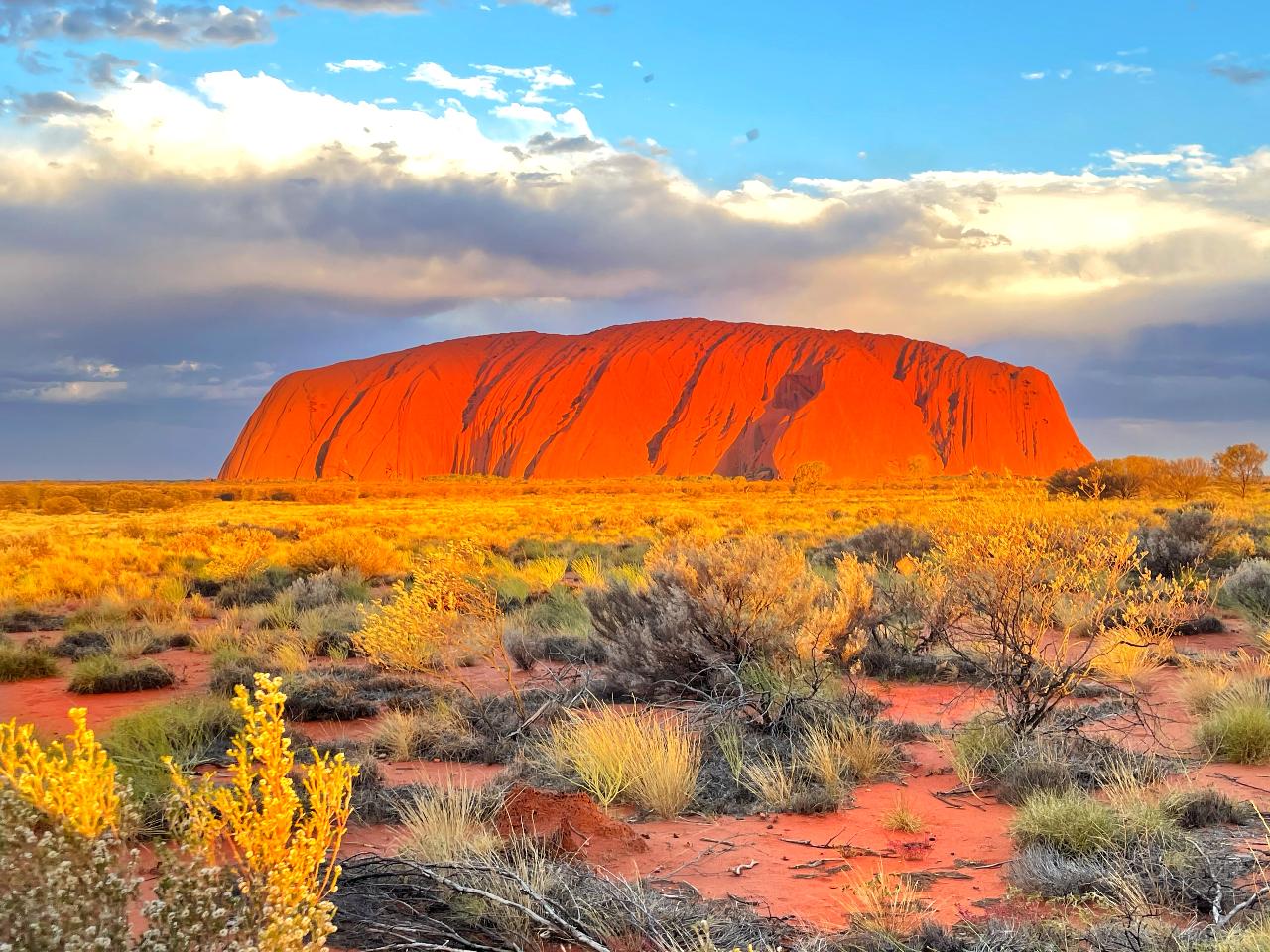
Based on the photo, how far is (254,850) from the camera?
2635 millimetres

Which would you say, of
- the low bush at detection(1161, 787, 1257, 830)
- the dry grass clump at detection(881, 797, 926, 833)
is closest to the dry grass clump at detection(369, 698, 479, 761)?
the dry grass clump at detection(881, 797, 926, 833)

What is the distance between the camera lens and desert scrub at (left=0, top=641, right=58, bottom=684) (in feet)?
31.4

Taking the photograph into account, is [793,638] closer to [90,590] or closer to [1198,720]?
[1198,720]

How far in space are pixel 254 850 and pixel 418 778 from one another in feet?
11.5

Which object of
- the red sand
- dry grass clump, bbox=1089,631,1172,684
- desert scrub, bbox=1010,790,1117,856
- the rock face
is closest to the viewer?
the red sand

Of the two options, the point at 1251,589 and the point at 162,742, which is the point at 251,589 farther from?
the point at 1251,589

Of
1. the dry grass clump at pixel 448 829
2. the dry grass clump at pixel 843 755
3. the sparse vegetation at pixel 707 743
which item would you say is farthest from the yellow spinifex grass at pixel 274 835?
→ the dry grass clump at pixel 843 755

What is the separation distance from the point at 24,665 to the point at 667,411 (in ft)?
304

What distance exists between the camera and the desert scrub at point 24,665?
9562mm

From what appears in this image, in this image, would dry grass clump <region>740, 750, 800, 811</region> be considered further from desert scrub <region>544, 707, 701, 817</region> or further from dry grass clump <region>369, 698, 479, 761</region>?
dry grass clump <region>369, 698, 479, 761</region>

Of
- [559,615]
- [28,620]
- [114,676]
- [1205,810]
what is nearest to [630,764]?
[1205,810]

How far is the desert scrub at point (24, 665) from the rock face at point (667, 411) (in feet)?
262

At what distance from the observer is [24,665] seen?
9.71m

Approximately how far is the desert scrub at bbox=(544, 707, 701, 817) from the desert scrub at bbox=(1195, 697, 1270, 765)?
3422 millimetres
